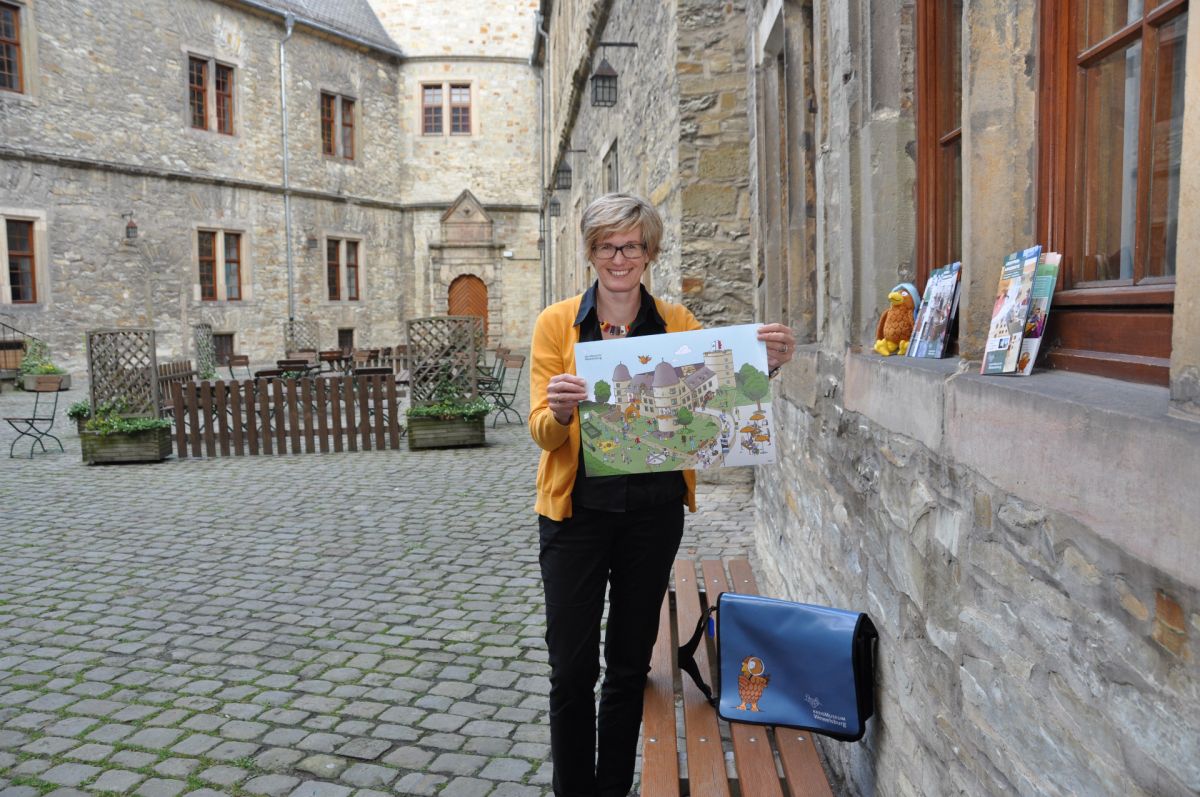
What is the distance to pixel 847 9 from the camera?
3.08m

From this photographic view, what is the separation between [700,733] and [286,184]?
25.8m

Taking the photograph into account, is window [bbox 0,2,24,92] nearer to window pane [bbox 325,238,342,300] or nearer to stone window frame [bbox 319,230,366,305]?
stone window frame [bbox 319,230,366,305]

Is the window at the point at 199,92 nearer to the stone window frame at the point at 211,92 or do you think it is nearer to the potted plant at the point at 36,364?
the stone window frame at the point at 211,92

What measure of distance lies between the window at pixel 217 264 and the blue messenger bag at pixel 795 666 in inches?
936

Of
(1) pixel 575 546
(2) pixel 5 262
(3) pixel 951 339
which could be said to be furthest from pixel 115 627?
(2) pixel 5 262

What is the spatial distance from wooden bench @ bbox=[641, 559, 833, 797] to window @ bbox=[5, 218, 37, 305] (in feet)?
68.9

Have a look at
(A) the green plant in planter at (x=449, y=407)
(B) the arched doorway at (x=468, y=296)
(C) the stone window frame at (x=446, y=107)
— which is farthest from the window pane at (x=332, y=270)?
(A) the green plant in planter at (x=449, y=407)

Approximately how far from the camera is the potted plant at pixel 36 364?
18.9 meters

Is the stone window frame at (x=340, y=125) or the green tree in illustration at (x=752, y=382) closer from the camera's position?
the green tree in illustration at (x=752, y=382)

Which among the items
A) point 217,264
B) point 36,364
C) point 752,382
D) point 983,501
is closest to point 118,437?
point 752,382

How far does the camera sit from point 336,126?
28.2m

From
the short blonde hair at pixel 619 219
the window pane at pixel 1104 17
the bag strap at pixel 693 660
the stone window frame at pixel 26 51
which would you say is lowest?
the bag strap at pixel 693 660

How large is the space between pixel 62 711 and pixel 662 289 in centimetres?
627

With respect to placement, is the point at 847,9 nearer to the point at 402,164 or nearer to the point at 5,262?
the point at 5,262
